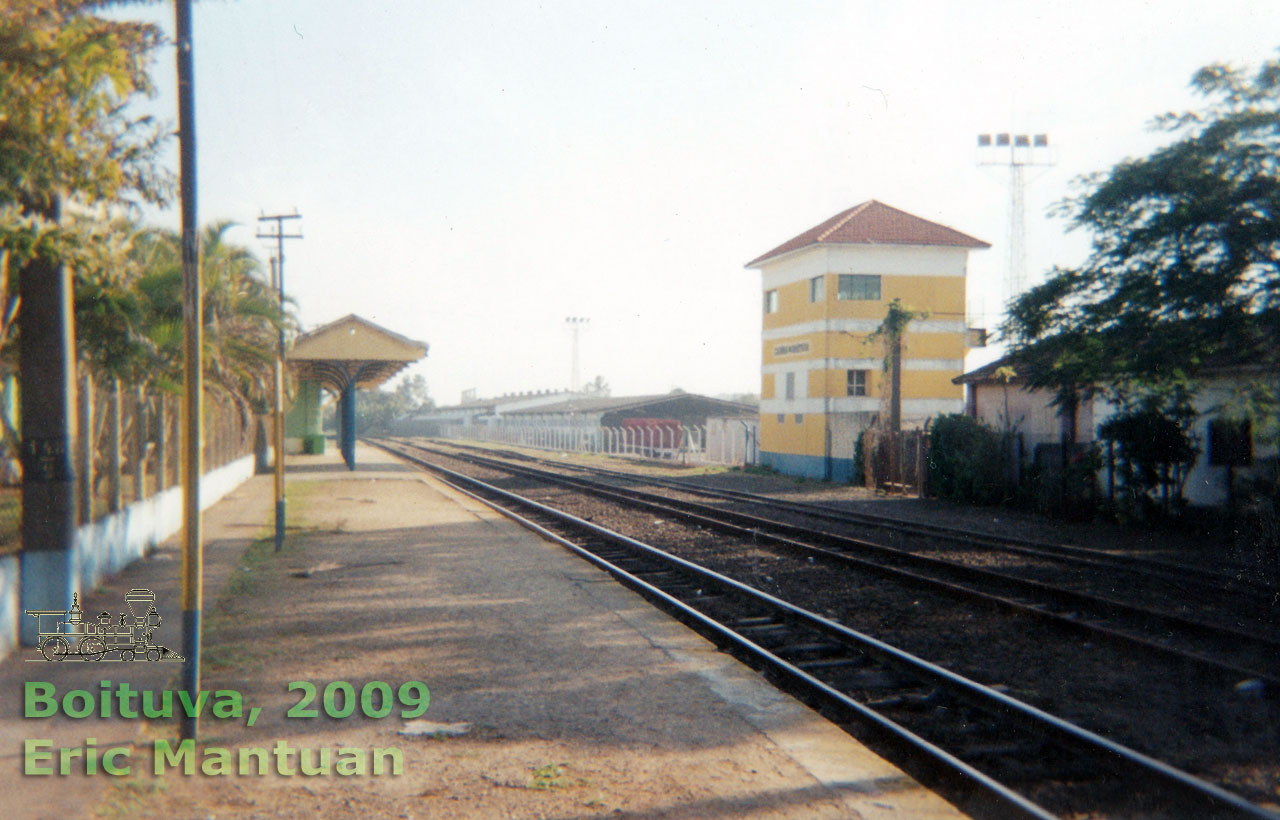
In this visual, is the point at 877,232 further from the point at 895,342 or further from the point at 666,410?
the point at 666,410

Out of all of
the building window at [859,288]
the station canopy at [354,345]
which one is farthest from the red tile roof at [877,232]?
the station canopy at [354,345]

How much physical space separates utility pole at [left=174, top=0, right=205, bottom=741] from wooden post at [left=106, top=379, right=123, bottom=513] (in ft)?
19.4

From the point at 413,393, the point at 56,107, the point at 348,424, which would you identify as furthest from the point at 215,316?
the point at 413,393

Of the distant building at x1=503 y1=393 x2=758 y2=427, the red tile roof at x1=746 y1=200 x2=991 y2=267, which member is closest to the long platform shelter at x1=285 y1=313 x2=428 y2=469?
the red tile roof at x1=746 y1=200 x2=991 y2=267

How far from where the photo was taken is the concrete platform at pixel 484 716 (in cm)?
459

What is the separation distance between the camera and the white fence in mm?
40750

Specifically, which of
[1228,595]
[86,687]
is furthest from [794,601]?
[86,687]

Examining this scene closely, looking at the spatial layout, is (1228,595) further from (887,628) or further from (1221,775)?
(1221,775)

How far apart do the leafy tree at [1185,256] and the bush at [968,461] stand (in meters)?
6.86

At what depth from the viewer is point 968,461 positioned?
869 inches

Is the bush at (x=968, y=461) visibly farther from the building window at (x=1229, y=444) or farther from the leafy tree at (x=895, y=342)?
the building window at (x=1229, y=444)

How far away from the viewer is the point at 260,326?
19047 mm

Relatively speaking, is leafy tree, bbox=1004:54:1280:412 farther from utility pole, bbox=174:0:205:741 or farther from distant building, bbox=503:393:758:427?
distant building, bbox=503:393:758:427

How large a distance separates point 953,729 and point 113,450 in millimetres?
9571
